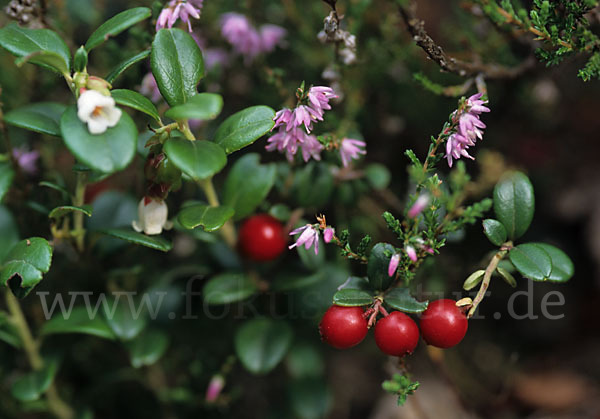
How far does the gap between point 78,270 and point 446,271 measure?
4.69 ft

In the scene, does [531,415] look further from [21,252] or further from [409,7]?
[21,252]

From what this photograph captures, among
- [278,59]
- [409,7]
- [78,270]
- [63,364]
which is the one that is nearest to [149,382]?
[63,364]

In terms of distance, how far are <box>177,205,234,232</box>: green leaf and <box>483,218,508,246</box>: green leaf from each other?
0.65 meters

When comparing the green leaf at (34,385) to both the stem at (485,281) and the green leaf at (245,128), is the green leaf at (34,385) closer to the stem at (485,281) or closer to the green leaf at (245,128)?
the green leaf at (245,128)

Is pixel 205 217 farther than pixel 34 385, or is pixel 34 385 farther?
pixel 34 385

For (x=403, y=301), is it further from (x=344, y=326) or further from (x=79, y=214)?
(x=79, y=214)

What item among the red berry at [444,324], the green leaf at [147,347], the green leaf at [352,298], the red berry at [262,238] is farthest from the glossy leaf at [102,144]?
the green leaf at [147,347]

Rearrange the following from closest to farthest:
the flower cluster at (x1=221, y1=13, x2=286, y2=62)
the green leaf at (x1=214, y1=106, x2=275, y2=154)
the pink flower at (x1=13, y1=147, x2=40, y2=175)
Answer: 1. the green leaf at (x1=214, y1=106, x2=275, y2=154)
2. the pink flower at (x1=13, y1=147, x2=40, y2=175)
3. the flower cluster at (x1=221, y1=13, x2=286, y2=62)

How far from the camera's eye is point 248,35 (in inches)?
81.9

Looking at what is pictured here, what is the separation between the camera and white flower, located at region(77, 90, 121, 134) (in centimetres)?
108

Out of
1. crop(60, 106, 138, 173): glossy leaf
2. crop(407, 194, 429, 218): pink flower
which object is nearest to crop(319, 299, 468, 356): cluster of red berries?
crop(407, 194, 429, 218): pink flower

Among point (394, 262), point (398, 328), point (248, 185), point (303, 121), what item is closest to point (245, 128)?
point (303, 121)

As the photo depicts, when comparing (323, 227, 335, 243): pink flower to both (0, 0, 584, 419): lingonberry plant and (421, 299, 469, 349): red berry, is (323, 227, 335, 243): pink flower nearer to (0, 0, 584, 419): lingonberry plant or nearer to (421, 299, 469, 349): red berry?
(0, 0, 584, 419): lingonberry plant

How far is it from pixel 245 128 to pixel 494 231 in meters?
0.68
